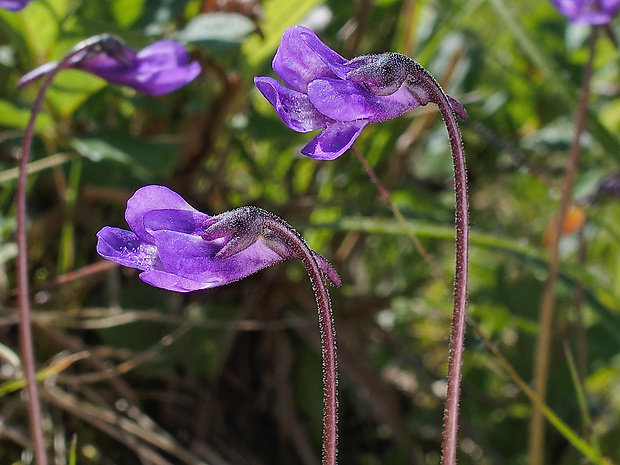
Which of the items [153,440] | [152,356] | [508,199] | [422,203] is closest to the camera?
[153,440]

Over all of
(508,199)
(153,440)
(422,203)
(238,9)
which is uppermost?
(238,9)

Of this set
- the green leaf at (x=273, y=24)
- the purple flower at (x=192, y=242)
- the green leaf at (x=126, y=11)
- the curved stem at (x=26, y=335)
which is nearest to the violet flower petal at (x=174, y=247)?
the purple flower at (x=192, y=242)

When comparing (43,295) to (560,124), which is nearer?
(43,295)

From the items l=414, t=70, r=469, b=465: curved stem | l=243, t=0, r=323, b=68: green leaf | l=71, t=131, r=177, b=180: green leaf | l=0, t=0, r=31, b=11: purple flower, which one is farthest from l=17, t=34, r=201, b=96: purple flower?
l=414, t=70, r=469, b=465: curved stem

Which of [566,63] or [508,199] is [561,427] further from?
[508,199]

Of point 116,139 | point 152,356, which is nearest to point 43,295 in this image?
point 152,356

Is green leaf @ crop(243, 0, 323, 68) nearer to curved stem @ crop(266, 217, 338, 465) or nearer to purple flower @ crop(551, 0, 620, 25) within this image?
purple flower @ crop(551, 0, 620, 25)

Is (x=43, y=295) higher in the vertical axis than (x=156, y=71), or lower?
lower

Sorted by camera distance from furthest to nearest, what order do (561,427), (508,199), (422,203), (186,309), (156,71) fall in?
(508,199) < (422,203) < (186,309) < (156,71) < (561,427)
